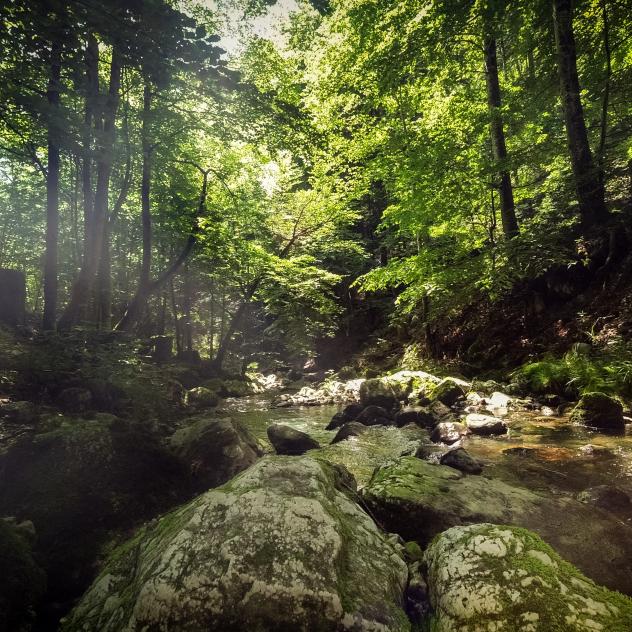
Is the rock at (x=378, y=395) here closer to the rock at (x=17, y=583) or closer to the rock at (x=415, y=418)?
the rock at (x=415, y=418)

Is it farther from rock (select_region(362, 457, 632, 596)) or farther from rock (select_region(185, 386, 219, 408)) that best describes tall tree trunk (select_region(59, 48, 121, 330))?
rock (select_region(362, 457, 632, 596))

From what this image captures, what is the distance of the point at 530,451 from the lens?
19.0ft

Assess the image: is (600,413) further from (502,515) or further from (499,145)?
(499,145)

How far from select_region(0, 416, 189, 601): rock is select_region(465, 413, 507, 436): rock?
5.29 metres

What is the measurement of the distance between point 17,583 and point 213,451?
8.27ft

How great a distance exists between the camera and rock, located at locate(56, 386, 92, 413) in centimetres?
796

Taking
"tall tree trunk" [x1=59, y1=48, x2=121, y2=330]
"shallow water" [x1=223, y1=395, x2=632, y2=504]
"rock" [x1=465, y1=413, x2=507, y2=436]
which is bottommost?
"shallow water" [x1=223, y1=395, x2=632, y2=504]

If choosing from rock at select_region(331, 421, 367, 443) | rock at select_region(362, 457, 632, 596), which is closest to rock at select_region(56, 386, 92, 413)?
rock at select_region(331, 421, 367, 443)

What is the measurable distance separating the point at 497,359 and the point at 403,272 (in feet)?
12.9

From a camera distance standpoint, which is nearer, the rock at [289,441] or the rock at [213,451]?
the rock at [213,451]

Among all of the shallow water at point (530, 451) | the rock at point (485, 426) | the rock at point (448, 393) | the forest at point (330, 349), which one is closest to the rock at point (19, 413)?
the forest at point (330, 349)

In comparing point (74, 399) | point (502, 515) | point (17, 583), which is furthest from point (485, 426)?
point (74, 399)

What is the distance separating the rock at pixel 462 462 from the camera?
15.9 feet

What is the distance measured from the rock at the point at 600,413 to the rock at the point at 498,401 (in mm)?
1667
